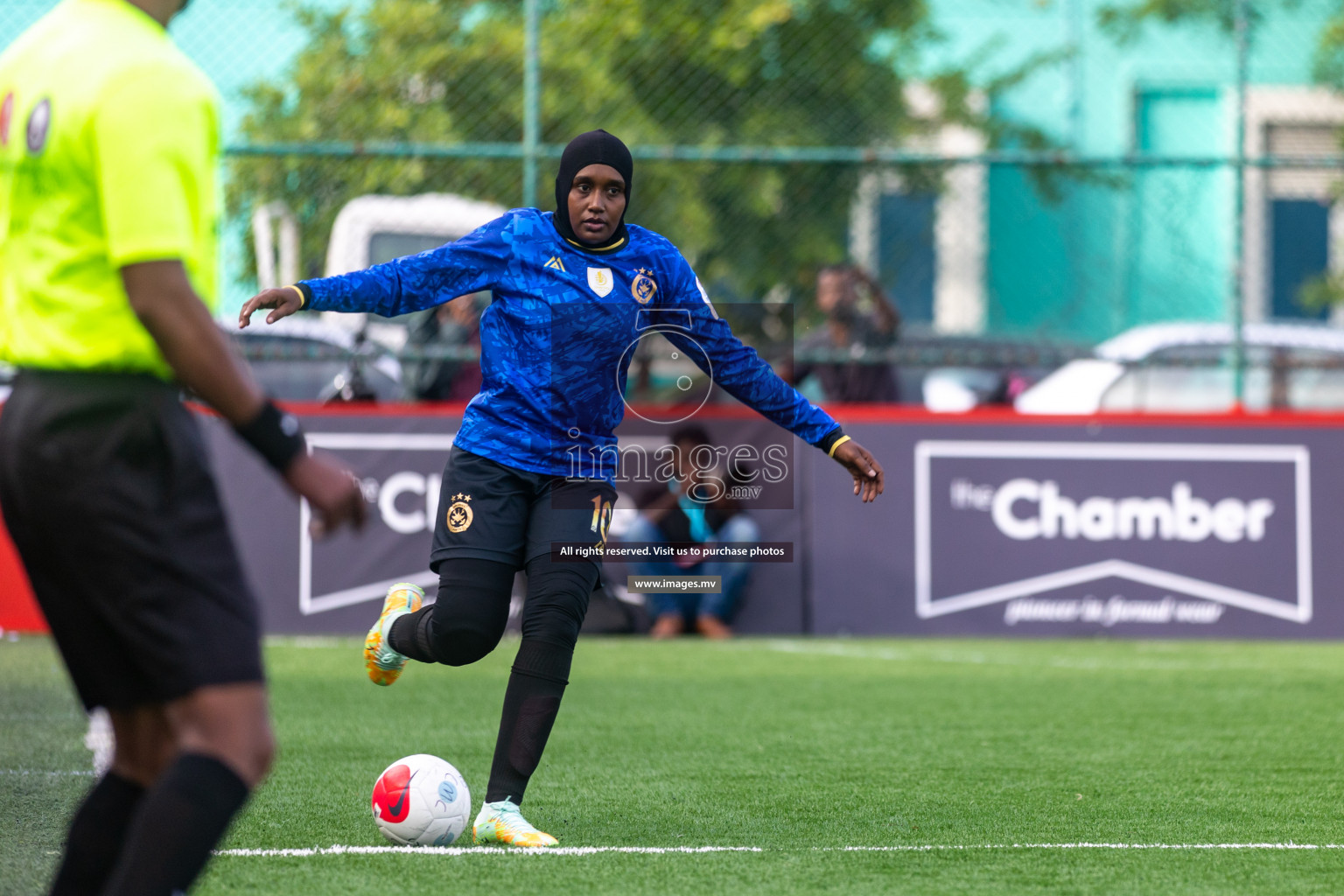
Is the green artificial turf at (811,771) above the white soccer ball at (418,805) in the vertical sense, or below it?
below

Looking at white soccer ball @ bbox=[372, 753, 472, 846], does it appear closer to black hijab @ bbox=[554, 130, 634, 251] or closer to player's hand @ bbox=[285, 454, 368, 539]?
black hijab @ bbox=[554, 130, 634, 251]

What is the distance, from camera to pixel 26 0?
10.5 metres

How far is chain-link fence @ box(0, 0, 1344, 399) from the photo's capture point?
10953mm

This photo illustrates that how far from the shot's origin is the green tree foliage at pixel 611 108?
11141 millimetres

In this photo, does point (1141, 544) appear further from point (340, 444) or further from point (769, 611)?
point (340, 444)

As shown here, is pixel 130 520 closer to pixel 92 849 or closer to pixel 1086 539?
pixel 92 849

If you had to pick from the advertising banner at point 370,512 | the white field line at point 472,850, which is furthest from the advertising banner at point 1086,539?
the white field line at point 472,850

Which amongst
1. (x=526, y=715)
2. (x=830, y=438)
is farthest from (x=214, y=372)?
(x=830, y=438)

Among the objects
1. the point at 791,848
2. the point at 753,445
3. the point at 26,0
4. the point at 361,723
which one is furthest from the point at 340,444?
the point at 791,848

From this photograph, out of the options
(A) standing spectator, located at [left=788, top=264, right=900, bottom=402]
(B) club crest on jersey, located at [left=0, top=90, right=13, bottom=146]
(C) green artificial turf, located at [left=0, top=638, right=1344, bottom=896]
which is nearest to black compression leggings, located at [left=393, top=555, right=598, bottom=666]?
(C) green artificial turf, located at [left=0, top=638, right=1344, bottom=896]

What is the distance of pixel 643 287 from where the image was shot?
4.91 m

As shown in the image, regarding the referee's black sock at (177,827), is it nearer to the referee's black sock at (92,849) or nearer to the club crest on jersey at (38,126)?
the referee's black sock at (92,849)

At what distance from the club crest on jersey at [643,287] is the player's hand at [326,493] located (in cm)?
230

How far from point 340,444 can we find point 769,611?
9.53 ft
